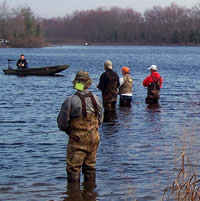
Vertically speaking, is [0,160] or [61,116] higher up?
[61,116]

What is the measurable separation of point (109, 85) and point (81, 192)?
759cm

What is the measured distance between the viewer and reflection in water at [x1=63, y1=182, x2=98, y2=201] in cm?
859

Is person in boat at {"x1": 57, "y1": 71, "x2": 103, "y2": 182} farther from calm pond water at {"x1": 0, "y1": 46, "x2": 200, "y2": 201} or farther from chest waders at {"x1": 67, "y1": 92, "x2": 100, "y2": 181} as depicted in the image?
calm pond water at {"x1": 0, "y1": 46, "x2": 200, "y2": 201}

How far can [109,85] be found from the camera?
16.1m

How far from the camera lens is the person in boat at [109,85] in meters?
Answer: 15.9

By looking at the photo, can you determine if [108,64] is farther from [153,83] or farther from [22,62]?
[22,62]

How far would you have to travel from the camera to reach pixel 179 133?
→ 1438 centimetres

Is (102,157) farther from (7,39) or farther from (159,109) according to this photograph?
(7,39)

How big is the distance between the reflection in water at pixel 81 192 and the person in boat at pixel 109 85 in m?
7.11

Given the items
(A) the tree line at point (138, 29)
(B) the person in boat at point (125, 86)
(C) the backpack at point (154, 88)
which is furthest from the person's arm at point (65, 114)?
(A) the tree line at point (138, 29)

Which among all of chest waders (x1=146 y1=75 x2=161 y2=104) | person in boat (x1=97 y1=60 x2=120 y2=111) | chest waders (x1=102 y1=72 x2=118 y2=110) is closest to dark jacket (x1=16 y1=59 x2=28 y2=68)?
chest waders (x1=146 y1=75 x2=161 y2=104)

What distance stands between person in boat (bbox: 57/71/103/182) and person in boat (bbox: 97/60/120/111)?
763cm

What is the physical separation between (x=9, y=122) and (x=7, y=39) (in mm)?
131330

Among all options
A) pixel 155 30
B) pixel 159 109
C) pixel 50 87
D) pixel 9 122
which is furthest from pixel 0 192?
pixel 155 30
